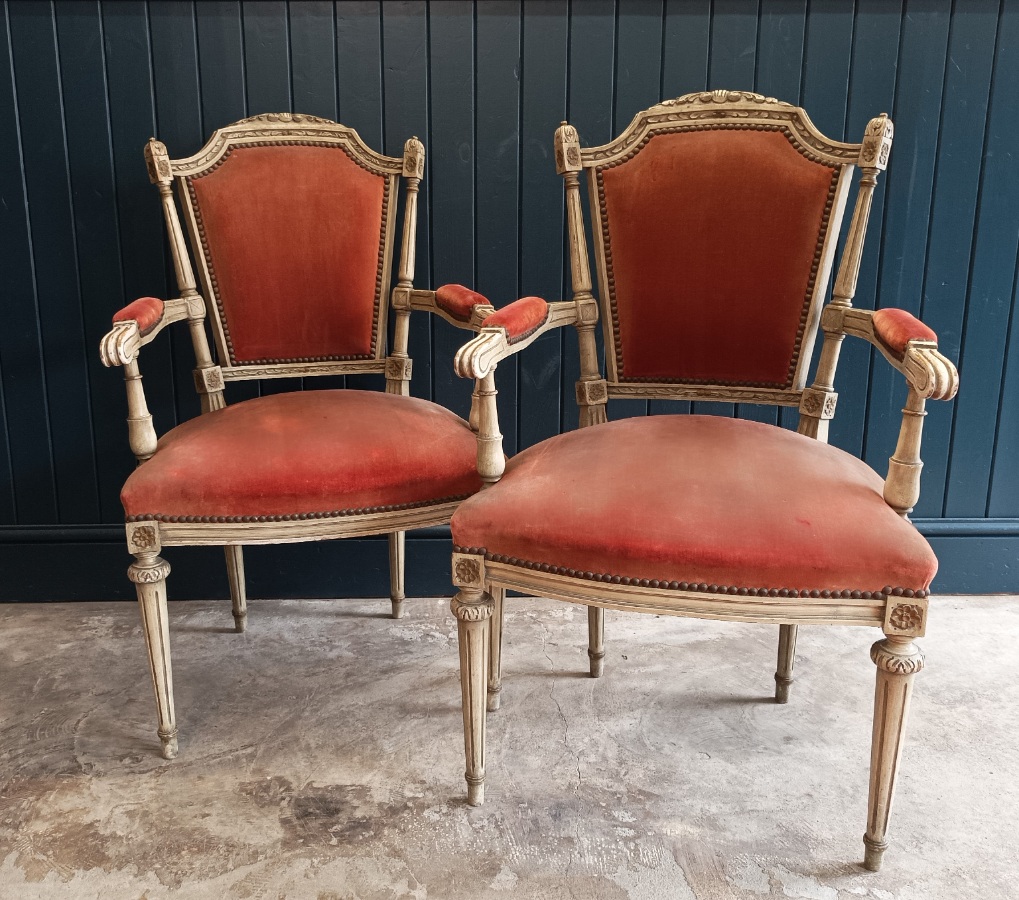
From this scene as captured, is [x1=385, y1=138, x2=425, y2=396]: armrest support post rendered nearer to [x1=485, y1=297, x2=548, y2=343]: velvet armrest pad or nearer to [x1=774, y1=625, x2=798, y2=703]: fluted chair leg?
[x1=485, y1=297, x2=548, y2=343]: velvet armrest pad

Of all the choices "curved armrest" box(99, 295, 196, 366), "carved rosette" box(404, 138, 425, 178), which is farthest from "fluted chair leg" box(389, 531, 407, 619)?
"carved rosette" box(404, 138, 425, 178)

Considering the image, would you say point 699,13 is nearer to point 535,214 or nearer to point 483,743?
point 535,214

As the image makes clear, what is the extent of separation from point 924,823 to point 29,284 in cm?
217

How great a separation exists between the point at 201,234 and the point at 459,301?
0.56 m

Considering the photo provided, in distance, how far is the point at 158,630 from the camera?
5.25 ft

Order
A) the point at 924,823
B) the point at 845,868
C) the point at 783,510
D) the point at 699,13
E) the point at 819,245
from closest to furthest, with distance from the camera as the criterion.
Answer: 1. the point at 783,510
2. the point at 845,868
3. the point at 924,823
4. the point at 819,245
5. the point at 699,13

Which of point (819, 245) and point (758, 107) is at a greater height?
point (758, 107)

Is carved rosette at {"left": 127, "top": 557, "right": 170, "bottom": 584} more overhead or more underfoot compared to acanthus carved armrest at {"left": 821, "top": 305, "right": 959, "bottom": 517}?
more underfoot

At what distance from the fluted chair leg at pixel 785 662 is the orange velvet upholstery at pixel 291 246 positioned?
107 cm

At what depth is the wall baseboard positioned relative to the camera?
7.67 ft

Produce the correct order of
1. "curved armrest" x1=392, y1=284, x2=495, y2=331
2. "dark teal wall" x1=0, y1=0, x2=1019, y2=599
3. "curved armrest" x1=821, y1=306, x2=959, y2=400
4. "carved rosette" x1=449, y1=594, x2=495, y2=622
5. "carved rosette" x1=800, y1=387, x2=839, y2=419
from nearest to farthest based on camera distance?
"curved armrest" x1=821, y1=306, x2=959, y2=400 < "carved rosette" x1=449, y1=594, x2=495, y2=622 < "carved rosette" x1=800, y1=387, x2=839, y2=419 < "curved armrest" x1=392, y1=284, x2=495, y2=331 < "dark teal wall" x1=0, y1=0, x2=1019, y2=599

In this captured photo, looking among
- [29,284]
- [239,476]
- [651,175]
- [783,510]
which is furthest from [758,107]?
[29,284]

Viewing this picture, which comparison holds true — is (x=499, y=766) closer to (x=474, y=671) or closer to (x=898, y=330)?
(x=474, y=671)

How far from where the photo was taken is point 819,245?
1.64m
